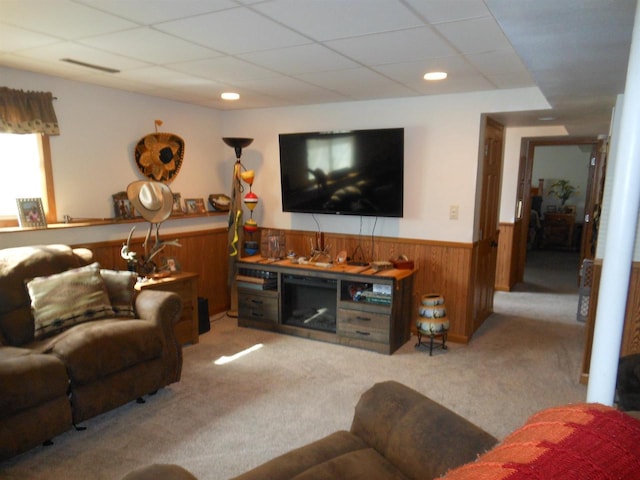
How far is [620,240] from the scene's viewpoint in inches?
42.8

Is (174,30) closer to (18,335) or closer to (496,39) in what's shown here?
(496,39)

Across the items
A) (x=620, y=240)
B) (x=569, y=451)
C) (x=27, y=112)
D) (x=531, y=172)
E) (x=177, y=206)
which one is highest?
(x=27, y=112)

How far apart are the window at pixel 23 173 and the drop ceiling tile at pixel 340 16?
240 centimetres

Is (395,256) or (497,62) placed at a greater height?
(497,62)

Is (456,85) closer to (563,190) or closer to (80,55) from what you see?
(80,55)

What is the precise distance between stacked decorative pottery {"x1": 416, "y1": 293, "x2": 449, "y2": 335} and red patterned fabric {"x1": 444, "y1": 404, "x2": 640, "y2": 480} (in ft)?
9.50

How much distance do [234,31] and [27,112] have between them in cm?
A: 195

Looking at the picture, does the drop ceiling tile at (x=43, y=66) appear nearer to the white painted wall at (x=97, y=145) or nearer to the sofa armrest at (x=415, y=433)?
the white painted wall at (x=97, y=145)

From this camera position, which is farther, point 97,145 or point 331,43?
point 97,145

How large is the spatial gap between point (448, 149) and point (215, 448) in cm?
302

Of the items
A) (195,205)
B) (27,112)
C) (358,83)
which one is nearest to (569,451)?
(358,83)

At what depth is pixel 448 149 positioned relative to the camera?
388 centimetres

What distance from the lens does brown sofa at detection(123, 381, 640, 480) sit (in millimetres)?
660

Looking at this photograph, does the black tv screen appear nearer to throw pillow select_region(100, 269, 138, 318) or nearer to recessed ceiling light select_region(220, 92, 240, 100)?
recessed ceiling light select_region(220, 92, 240, 100)
